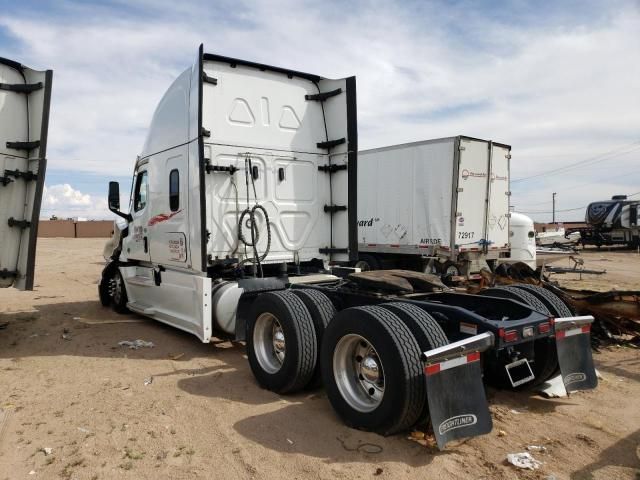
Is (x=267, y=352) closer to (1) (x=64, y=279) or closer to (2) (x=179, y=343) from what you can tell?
(2) (x=179, y=343)

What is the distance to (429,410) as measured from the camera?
3498 millimetres

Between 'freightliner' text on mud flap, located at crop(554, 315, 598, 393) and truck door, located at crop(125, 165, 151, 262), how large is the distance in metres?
6.12

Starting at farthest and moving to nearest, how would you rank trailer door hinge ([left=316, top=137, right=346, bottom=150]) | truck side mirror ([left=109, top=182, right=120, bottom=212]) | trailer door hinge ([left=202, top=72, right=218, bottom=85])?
truck side mirror ([left=109, top=182, right=120, bottom=212]) < trailer door hinge ([left=316, top=137, right=346, bottom=150]) < trailer door hinge ([left=202, top=72, right=218, bottom=85])

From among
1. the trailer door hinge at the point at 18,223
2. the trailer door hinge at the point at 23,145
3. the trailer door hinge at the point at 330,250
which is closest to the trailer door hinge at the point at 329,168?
the trailer door hinge at the point at 330,250

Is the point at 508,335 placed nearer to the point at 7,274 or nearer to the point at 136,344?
the point at 136,344

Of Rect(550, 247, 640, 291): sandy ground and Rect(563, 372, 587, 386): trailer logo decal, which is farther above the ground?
Rect(550, 247, 640, 291): sandy ground

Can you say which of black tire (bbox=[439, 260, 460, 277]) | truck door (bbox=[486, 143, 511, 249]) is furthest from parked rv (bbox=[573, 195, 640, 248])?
black tire (bbox=[439, 260, 460, 277])

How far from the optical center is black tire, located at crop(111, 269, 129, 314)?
918 centimetres

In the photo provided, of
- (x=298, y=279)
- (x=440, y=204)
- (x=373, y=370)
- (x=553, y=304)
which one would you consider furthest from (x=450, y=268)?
(x=373, y=370)

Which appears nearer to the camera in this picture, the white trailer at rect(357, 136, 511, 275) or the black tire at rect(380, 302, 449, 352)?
the black tire at rect(380, 302, 449, 352)

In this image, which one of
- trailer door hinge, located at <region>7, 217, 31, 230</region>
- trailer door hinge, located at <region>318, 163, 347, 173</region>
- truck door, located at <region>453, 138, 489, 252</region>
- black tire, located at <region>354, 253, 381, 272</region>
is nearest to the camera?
trailer door hinge, located at <region>7, 217, 31, 230</region>

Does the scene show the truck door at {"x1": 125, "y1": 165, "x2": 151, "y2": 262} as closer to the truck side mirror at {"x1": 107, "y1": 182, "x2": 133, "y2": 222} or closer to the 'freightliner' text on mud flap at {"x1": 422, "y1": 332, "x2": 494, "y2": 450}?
the truck side mirror at {"x1": 107, "y1": 182, "x2": 133, "y2": 222}

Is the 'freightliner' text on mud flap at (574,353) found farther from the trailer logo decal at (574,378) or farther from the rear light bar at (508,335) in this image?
the rear light bar at (508,335)

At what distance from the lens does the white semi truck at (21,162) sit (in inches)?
264
